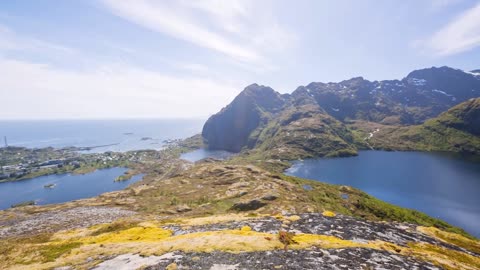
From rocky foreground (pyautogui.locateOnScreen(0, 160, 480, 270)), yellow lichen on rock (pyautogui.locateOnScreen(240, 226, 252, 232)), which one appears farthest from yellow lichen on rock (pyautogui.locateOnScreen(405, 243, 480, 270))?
yellow lichen on rock (pyautogui.locateOnScreen(240, 226, 252, 232))

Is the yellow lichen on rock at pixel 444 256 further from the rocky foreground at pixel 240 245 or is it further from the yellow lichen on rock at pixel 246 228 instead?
the yellow lichen on rock at pixel 246 228

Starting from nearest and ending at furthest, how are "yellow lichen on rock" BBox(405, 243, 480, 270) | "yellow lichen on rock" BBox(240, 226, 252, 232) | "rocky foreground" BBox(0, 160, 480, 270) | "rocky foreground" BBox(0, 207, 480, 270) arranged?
"rocky foreground" BBox(0, 207, 480, 270), "rocky foreground" BBox(0, 160, 480, 270), "yellow lichen on rock" BBox(405, 243, 480, 270), "yellow lichen on rock" BBox(240, 226, 252, 232)

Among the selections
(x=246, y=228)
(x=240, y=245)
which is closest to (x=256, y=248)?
(x=240, y=245)

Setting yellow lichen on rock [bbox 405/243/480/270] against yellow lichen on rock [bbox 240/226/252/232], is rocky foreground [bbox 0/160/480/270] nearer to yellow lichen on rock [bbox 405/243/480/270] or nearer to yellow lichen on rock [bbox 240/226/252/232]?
yellow lichen on rock [bbox 240/226/252/232]

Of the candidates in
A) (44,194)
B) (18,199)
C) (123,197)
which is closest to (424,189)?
(123,197)

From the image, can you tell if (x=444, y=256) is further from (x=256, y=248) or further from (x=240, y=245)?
(x=240, y=245)

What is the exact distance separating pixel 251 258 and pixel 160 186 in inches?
3004

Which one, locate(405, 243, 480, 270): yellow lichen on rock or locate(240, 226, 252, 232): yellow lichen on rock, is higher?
locate(240, 226, 252, 232): yellow lichen on rock

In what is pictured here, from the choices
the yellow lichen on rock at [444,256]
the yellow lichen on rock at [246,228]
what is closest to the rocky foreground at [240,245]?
the yellow lichen on rock at [246,228]

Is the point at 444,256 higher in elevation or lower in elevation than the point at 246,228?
lower

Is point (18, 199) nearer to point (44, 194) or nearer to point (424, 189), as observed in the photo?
point (44, 194)

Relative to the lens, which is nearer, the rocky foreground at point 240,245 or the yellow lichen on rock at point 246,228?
the rocky foreground at point 240,245

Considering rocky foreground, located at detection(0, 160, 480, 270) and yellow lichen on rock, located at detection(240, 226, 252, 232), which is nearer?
rocky foreground, located at detection(0, 160, 480, 270)

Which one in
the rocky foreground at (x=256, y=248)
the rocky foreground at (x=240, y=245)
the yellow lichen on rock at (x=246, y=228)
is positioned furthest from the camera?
the yellow lichen on rock at (x=246, y=228)
